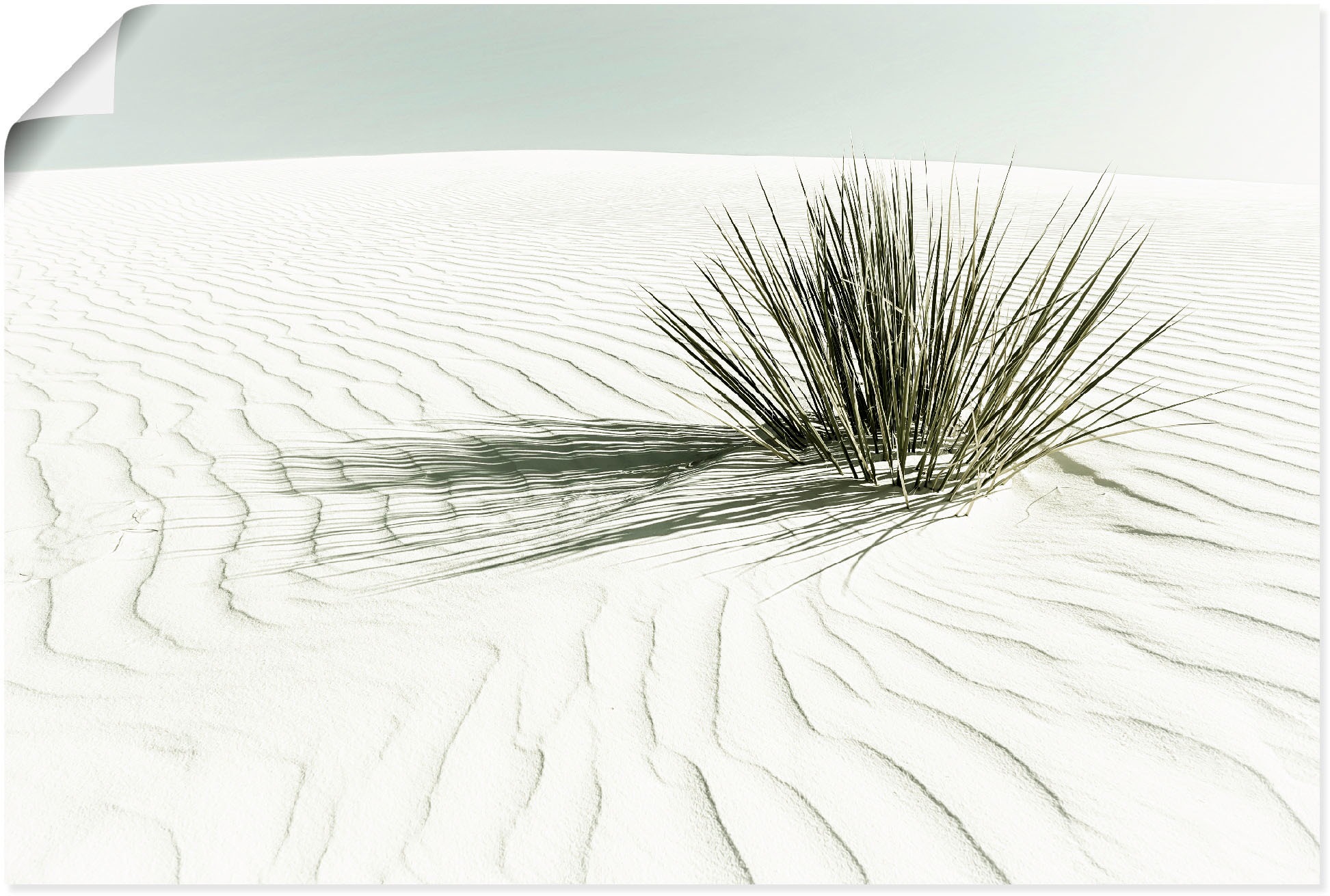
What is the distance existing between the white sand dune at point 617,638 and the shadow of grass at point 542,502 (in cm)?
1

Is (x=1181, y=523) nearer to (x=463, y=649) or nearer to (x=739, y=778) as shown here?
(x=739, y=778)

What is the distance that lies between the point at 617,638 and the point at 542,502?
2.53 feet

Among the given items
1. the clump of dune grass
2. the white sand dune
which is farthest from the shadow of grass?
the clump of dune grass

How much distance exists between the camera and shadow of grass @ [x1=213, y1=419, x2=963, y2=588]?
2.29 m

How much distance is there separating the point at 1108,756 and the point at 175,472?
8.39 feet

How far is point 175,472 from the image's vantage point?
2850 mm

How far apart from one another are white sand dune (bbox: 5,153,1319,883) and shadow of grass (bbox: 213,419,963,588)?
1cm

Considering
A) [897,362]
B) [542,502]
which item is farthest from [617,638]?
[897,362]

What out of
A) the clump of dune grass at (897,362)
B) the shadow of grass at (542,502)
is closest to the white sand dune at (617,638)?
the shadow of grass at (542,502)

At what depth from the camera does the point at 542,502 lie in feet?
8.52

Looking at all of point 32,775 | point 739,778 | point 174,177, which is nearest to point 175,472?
point 32,775

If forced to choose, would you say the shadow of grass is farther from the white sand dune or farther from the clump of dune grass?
the clump of dune grass

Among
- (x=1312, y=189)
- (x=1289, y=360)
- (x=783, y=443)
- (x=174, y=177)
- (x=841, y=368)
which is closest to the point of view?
(x=841, y=368)

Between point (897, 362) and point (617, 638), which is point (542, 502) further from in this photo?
point (897, 362)
